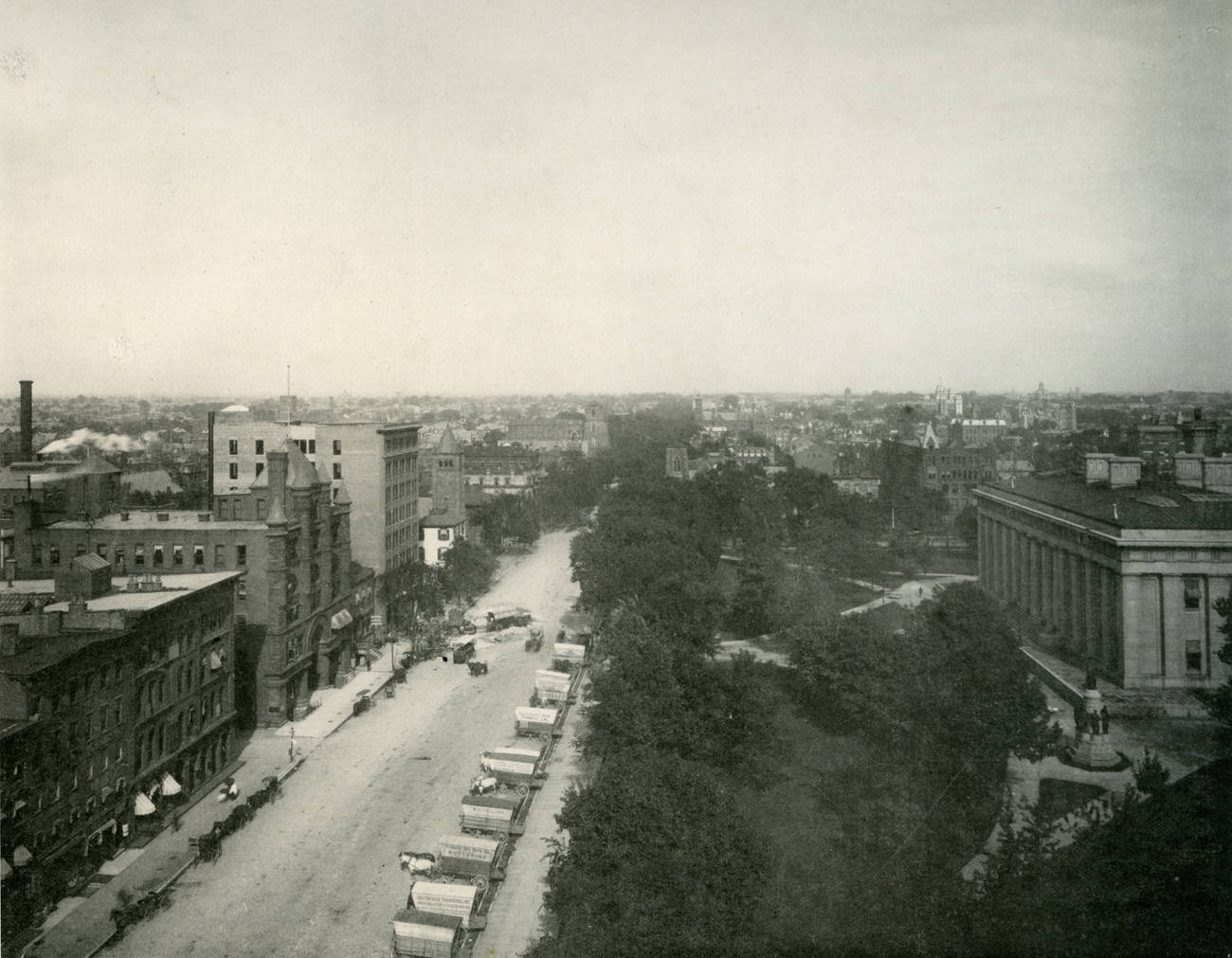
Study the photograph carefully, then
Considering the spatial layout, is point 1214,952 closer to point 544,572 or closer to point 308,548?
point 308,548

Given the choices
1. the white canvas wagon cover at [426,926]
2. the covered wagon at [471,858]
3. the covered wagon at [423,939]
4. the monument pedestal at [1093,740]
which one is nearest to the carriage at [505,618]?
the covered wagon at [471,858]

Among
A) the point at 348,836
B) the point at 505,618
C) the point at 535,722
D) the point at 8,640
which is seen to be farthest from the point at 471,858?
Answer: the point at 505,618

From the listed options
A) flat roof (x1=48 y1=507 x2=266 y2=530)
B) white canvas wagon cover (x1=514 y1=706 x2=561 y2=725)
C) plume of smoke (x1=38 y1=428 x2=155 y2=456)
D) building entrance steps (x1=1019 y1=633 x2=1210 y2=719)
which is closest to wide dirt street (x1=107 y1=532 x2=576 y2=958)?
white canvas wagon cover (x1=514 y1=706 x2=561 y2=725)

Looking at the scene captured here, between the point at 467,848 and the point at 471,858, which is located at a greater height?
the point at 467,848

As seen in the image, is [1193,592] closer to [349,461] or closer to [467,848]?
[467,848]

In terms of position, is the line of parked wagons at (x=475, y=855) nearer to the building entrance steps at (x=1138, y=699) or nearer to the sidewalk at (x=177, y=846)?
the sidewalk at (x=177, y=846)

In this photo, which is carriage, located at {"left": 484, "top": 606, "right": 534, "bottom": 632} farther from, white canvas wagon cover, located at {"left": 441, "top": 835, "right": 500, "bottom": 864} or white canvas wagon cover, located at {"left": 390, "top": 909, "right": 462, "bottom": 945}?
white canvas wagon cover, located at {"left": 390, "top": 909, "right": 462, "bottom": 945}

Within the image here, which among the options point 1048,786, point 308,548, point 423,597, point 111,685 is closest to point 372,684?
point 308,548
